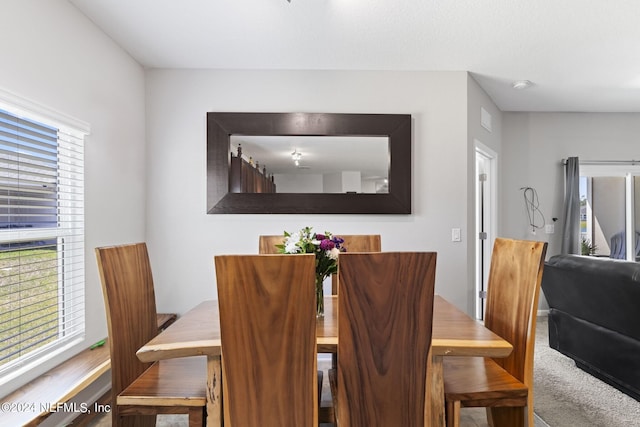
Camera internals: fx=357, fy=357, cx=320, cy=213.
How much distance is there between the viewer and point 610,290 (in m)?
2.30

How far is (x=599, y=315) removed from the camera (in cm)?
246

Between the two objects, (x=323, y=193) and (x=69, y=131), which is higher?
(x=69, y=131)

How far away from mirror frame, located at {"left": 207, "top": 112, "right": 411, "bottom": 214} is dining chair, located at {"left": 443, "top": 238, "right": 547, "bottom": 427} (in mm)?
1415

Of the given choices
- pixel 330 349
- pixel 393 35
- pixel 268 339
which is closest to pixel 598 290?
pixel 330 349

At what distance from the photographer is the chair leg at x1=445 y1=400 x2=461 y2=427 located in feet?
4.65

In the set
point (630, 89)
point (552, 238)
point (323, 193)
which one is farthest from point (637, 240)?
point (323, 193)

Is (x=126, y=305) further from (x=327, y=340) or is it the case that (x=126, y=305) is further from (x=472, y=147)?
(x=472, y=147)

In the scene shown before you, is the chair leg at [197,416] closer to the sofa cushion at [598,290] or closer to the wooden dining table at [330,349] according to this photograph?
the wooden dining table at [330,349]

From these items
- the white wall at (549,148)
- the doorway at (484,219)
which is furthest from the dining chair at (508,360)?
the white wall at (549,148)

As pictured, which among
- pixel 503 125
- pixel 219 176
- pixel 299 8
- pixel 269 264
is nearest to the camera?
pixel 269 264

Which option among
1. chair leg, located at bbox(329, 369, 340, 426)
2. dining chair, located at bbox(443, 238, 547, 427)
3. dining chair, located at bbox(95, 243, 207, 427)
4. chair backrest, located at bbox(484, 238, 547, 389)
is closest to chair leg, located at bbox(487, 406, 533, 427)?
dining chair, located at bbox(443, 238, 547, 427)

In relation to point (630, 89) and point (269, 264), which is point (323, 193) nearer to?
point (269, 264)

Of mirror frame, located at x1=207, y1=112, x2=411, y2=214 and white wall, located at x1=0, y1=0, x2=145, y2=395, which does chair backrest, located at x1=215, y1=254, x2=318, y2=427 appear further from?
mirror frame, located at x1=207, y1=112, x2=411, y2=214

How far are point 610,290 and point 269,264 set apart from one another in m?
2.36
